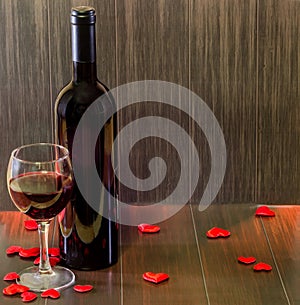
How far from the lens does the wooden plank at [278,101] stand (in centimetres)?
174

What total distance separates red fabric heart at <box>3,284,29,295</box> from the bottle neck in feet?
1.13

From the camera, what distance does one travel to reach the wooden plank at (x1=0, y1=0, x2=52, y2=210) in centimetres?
174

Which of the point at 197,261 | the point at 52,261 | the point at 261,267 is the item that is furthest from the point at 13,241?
the point at 261,267

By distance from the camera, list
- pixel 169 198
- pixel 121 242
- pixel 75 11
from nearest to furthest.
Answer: pixel 75 11 < pixel 121 242 < pixel 169 198

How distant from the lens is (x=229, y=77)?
1.77 meters

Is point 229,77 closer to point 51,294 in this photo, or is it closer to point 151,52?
point 151,52

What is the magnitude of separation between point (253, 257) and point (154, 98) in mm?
456

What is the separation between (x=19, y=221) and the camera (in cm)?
163

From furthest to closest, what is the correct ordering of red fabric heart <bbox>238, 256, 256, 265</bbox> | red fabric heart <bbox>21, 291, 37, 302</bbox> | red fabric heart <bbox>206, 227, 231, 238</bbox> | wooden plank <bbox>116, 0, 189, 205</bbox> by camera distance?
wooden plank <bbox>116, 0, 189, 205</bbox> → red fabric heart <bbox>206, 227, 231, 238</bbox> → red fabric heart <bbox>238, 256, 256, 265</bbox> → red fabric heart <bbox>21, 291, 37, 302</bbox>

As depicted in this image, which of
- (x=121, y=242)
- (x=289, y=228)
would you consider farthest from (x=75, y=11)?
(x=289, y=228)

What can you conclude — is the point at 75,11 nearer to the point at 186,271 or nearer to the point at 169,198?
the point at 186,271

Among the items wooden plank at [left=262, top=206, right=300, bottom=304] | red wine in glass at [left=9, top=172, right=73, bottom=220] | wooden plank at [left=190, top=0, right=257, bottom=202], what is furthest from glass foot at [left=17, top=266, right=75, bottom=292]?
wooden plank at [left=190, top=0, right=257, bottom=202]

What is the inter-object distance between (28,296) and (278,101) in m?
0.71

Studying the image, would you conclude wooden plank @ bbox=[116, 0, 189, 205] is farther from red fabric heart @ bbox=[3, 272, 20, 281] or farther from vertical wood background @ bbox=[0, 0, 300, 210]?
red fabric heart @ bbox=[3, 272, 20, 281]
